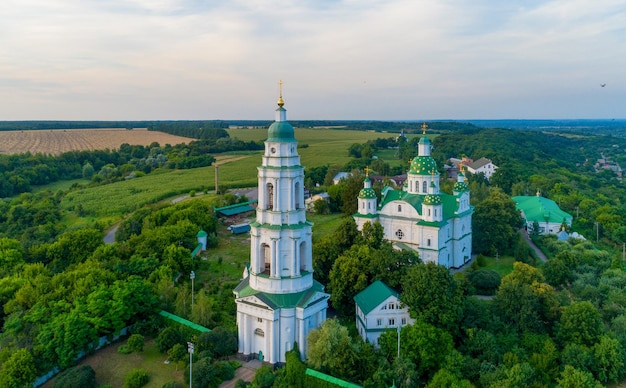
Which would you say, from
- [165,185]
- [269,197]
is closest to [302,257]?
[269,197]

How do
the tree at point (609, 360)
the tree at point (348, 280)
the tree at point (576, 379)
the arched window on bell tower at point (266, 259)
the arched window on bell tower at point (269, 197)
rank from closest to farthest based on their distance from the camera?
the tree at point (576, 379), the tree at point (609, 360), the arched window on bell tower at point (269, 197), the arched window on bell tower at point (266, 259), the tree at point (348, 280)

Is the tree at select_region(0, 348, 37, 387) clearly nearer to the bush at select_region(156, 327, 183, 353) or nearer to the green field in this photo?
the bush at select_region(156, 327, 183, 353)

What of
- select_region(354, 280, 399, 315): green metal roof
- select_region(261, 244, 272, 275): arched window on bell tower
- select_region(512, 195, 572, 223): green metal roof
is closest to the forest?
select_region(354, 280, 399, 315): green metal roof

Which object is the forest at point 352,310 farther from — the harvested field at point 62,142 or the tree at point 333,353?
the harvested field at point 62,142

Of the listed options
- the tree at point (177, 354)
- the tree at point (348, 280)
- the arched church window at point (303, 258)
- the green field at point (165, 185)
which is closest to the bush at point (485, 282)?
the tree at point (348, 280)

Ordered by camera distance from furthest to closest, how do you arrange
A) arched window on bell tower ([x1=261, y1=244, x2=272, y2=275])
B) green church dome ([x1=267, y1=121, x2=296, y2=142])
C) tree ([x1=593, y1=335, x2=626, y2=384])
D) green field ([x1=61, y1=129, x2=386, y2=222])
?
1. green field ([x1=61, y1=129, x2=386, y2=222])
2. arched window on bell tower ([x1=261, y1=244, x2=272, y2=275])
3. green church dome ([x1=267, y1=121, x2=296, y2=142])
4. tree ([x1=593, y1=335, x2=626, y2=384])

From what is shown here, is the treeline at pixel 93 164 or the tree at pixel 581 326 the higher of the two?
the treeline at pixel 93 164

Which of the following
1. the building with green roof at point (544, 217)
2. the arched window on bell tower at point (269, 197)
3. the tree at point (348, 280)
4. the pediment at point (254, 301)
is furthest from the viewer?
the building with green roof at point (544, 217)
